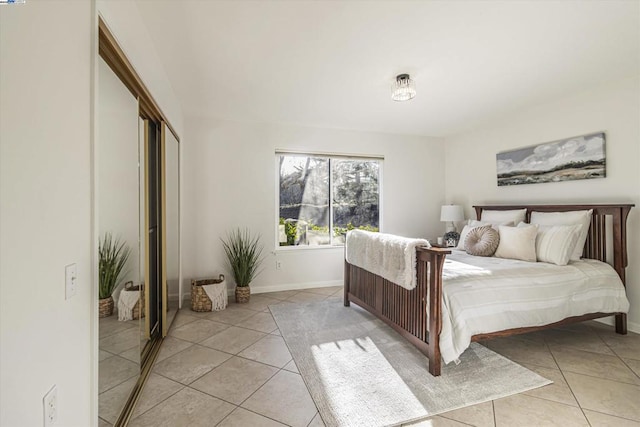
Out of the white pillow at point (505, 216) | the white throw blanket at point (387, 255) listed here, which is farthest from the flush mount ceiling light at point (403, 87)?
the white pillow at point (505, 216)

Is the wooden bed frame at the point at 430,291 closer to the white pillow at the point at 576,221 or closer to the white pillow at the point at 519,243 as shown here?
the white pillow at the point at 576,221

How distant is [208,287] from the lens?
3.50m

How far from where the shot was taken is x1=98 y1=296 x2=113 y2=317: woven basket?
4.44ft

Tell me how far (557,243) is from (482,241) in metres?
0.66

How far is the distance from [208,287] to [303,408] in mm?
2069

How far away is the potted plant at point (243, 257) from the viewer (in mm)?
3848

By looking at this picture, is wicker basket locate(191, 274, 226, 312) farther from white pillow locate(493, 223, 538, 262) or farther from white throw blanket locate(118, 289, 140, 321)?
white pillow locate(493, 223, 538, 262)

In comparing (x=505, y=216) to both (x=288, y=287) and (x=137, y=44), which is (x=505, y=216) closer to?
(x=288, y=287)

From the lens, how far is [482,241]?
11.1 ft

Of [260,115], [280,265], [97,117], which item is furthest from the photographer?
[280,265]

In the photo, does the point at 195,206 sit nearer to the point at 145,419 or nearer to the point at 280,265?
the point at 280,265

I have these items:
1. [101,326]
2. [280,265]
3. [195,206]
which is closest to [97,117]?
[101,326]

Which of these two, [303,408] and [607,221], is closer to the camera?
[303,408]

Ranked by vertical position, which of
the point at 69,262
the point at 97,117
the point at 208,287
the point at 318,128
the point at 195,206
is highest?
the point at 318,128
